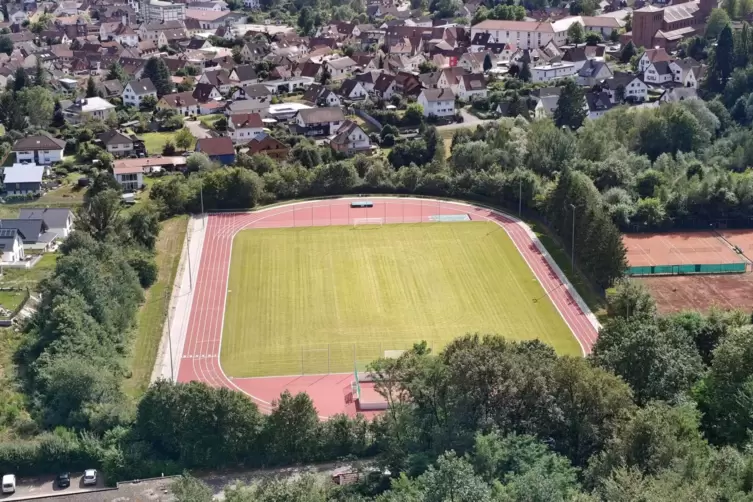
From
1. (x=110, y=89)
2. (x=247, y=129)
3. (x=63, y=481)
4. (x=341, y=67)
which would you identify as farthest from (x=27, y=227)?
(x=341, y=67)

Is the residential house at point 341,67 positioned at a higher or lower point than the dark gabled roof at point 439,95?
lower

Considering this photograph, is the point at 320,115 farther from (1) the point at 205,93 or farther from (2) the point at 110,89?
(2) the point at 110,89

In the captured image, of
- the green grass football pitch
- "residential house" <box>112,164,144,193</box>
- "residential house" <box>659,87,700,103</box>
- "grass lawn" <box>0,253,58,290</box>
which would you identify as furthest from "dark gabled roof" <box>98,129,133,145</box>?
"residential house" <box>659,87,700,103</box>

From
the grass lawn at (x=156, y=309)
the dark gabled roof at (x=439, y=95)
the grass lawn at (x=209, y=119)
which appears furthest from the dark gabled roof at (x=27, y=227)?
the dark gabled roof at (x=439, y=95)

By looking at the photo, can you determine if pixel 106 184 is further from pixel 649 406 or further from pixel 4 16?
pixel 4 16

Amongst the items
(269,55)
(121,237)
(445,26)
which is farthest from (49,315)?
(445,26)

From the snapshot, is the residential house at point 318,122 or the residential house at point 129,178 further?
the residential house at point 318,122

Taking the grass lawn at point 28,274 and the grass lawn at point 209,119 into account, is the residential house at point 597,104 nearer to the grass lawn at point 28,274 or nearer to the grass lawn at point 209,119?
the grass lawn at point 209,119
